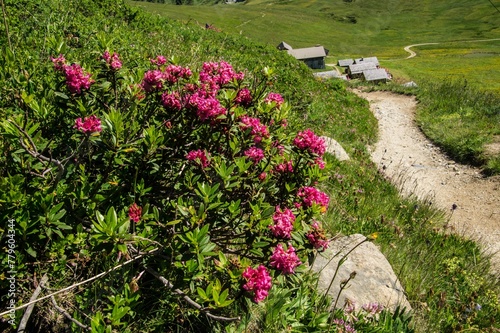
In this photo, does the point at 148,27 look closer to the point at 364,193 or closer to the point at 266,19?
the point at 364,193

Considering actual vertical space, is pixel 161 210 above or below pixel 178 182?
below

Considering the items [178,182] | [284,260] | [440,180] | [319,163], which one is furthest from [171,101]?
[440,180]

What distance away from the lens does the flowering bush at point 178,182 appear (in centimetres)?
257

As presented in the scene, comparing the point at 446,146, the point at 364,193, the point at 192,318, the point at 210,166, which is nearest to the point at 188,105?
the point at 210,166

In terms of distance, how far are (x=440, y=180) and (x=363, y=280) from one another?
9.55m

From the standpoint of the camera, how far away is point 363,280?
4.30 m

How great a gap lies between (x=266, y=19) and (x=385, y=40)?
41949 mm

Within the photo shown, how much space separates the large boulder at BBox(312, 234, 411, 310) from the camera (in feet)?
13.1

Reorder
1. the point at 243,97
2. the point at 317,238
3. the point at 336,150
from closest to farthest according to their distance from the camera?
the point at 317,238
the point at 243,97
the point at 336,150

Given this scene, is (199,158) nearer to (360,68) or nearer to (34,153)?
(34,153)

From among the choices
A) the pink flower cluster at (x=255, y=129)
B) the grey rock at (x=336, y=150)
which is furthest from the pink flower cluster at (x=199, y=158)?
the grey rock at (x=336, y=150)

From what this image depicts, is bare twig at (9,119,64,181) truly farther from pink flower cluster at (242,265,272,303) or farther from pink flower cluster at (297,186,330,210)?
pink flower cluster at (297,186,330,210)

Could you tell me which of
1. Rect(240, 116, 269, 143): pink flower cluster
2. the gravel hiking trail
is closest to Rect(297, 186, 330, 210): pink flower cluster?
Rect(240, 116, 269, 143): pink flower cluster

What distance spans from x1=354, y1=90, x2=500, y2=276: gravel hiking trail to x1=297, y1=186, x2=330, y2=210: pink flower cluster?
208 inches
